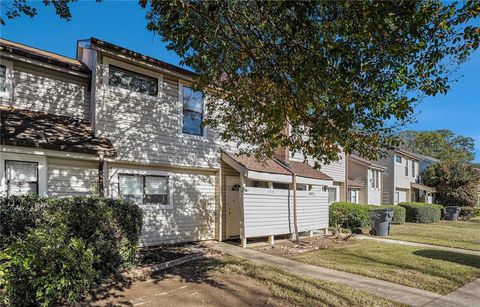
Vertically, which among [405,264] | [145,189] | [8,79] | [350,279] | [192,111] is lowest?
[405,264]

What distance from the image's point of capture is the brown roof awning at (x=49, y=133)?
8.30 m

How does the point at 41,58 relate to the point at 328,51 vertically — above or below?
above

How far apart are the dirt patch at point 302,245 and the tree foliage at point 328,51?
4.88 meters

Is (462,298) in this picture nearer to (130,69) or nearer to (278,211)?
(278,211)

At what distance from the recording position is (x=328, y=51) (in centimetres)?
528

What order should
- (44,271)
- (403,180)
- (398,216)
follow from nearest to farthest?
(44,271), (398,216), (403,180)

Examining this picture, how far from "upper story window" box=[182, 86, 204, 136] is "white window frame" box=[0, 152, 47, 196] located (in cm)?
487

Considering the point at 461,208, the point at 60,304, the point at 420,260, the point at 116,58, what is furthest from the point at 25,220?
the point at 461,208

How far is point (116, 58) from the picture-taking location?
34.7ft

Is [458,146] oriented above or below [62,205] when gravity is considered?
above

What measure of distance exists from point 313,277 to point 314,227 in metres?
7.57

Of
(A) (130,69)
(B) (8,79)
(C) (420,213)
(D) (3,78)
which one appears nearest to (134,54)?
(A) (130,69)

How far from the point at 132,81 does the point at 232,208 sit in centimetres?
623

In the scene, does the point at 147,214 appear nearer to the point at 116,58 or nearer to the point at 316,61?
the point at 116,58
